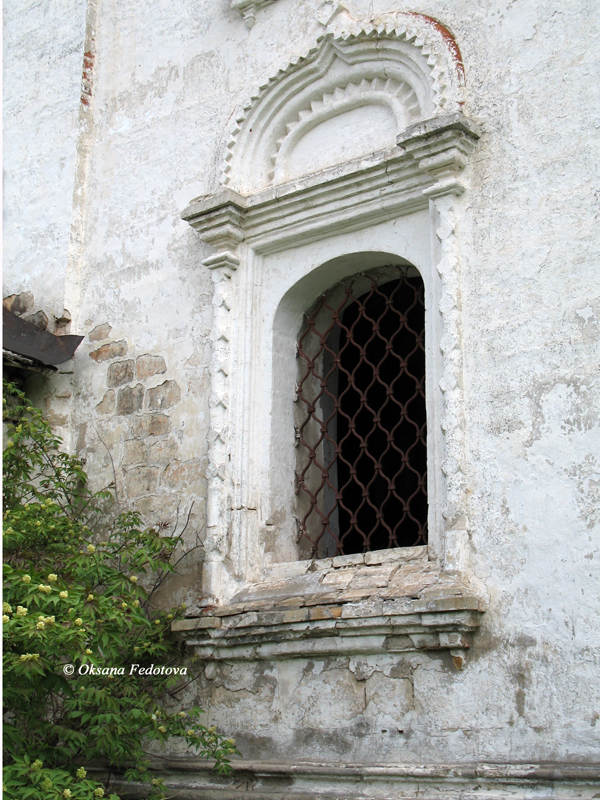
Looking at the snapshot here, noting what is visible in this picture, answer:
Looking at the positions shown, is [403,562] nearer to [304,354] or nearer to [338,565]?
[338,565]

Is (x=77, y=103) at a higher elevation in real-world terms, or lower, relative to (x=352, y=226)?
higher

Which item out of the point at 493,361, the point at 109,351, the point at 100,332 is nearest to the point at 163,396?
the point at 109,351

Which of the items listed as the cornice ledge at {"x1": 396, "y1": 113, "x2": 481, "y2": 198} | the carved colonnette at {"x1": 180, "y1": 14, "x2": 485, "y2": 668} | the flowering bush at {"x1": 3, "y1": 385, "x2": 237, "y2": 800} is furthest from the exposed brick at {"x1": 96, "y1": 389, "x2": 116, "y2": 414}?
the cornice ledge at {"x1": 396, "y1": 113, "x2": 481, "y2": 198}

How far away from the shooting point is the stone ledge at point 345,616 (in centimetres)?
385

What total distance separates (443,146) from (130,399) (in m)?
2.47

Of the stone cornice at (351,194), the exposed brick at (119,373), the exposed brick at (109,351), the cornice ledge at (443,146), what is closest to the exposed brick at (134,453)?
the exposed brick at (119,373)

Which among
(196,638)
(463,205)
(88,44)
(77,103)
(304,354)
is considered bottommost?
(196,638)

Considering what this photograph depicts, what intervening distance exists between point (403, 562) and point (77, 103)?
4.15 meters

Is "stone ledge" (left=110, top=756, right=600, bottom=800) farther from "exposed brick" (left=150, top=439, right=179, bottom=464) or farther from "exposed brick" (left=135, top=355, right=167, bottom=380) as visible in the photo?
"exposed brick" (left=135, top=355, right=167, bottom=380)

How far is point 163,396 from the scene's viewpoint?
5461 millimetres

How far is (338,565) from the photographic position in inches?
178

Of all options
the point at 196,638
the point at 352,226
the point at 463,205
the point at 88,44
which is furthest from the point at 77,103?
the point at 196,638

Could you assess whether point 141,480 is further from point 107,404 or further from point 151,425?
point 107,404

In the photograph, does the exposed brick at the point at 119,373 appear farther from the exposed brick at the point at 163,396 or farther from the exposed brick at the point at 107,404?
the exposed brick at the point at 163,396
